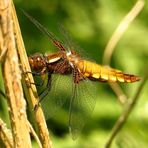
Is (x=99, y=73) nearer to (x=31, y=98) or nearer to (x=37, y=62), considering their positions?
(x=37, y=62)

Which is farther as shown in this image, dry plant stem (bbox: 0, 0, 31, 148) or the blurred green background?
the blurred green background

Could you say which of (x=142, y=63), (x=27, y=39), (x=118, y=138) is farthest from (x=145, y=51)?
(x=118, y=138)

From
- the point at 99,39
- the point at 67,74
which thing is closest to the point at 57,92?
the point at 67,74

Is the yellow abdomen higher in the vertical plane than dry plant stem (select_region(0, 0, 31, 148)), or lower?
lower

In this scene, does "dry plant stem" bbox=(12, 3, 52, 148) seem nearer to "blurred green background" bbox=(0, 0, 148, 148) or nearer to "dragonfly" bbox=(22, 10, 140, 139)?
"dragonfly" bbox=(22, 10, 140, 139)

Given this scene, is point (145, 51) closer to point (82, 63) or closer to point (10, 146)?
point (82, 63)

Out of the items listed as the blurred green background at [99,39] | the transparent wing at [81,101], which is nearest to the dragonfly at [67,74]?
the transparent wing at [81,101]

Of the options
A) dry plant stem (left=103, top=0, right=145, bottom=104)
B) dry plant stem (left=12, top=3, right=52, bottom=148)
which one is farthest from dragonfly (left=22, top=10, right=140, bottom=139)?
dry plant stem (left=12, top=3, right=52, bottom=148)

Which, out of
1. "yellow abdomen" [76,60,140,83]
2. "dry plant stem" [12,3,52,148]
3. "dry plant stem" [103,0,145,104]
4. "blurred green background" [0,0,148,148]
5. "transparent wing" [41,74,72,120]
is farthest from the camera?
"blurred green background" [0,0,148,148]
